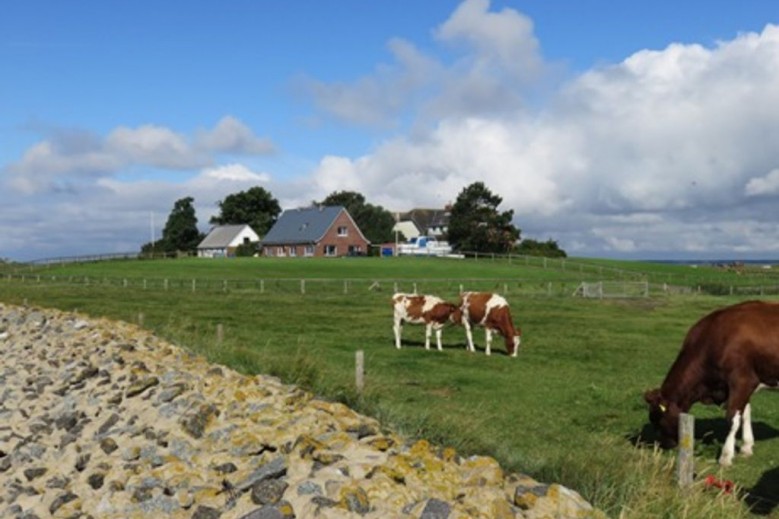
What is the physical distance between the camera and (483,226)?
116m

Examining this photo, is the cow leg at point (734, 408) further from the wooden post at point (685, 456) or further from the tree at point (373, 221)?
the tree at point (373, 221)

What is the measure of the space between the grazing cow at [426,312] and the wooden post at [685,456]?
18.8m

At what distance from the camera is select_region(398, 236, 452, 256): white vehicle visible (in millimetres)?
131000

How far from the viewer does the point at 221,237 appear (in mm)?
136750

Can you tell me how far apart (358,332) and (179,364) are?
18.3 metres

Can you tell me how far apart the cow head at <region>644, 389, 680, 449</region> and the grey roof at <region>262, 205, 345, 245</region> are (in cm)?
10336

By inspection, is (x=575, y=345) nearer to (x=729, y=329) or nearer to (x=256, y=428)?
(x=729, y=329)

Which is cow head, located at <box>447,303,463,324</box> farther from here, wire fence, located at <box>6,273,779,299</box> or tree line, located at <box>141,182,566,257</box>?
tree line, located at <box>141,182,566,257</box>

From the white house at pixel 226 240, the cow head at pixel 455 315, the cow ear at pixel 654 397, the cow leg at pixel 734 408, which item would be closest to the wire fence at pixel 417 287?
the cow head at pixel 455 315

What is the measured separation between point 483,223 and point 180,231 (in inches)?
A: 2366

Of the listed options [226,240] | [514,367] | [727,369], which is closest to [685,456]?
[727,369]

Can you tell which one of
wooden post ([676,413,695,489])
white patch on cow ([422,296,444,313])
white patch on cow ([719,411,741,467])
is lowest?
white patch on cow ([719,411,741,467])

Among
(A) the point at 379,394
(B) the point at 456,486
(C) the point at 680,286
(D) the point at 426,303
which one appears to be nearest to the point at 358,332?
(D) the point at 426,303

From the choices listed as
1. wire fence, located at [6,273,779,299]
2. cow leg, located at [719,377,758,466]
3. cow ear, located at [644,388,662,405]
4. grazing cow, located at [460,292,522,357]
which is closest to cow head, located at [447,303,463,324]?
grazing cow, located at [460,292,522,357]
